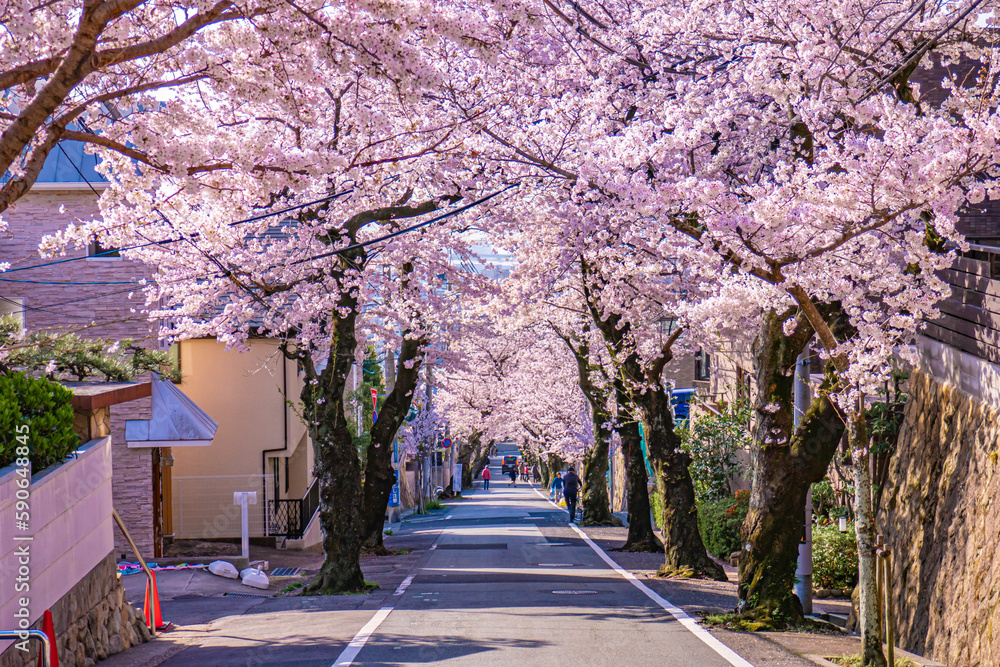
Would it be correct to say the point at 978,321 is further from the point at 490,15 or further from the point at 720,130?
the point at 490,15

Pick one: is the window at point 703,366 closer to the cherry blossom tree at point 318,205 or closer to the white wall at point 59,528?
the cherry blossom tree at point 318,205

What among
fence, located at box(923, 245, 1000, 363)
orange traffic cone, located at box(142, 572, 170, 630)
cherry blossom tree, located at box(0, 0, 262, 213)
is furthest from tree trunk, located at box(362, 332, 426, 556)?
cherry blossom tree, located at box(0, 0, 262, 213)

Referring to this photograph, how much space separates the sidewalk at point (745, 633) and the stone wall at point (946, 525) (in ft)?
1.70

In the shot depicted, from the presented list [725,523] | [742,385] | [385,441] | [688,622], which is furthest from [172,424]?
[742,385]

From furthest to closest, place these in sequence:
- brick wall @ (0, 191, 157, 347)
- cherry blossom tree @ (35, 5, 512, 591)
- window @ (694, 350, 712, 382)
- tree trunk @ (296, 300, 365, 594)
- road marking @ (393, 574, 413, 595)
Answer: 1. window @ (694, 350, 712, 382)
2. brick wall @ (0, 191, 157, 347)
3. tree trunk @ (296, 300, 365, 594)
4. road marking @ (393, 574, 413, 595)
5. cherry blossom tree @ (35, 5, 512, 591)

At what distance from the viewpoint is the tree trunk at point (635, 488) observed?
77.1 ft

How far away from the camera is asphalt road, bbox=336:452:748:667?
962 cm

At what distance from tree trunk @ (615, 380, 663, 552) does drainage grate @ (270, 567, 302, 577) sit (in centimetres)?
779

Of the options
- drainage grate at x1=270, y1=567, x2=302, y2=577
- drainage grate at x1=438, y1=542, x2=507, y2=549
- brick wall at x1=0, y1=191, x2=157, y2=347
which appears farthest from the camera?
drainage grate at x1=438, y1=542, x2=507, y2=549

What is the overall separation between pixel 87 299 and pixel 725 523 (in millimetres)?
14779

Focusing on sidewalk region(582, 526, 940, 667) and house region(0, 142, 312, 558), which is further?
house region(0, 142, 312, 558)

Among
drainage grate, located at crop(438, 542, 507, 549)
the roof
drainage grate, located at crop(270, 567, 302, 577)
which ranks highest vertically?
the roof

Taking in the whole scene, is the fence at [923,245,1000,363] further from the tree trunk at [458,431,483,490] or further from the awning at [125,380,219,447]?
the tree trunk at [458,431,483,490]

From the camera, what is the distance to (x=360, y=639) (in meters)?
10.7
